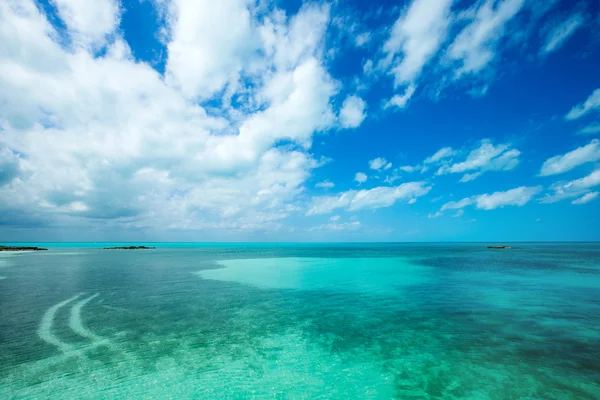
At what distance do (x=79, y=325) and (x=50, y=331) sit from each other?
121 cm

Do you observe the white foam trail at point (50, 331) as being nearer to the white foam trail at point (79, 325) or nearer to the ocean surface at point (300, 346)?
the ocean surface at point (300, 346)

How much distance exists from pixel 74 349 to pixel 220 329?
235 inches

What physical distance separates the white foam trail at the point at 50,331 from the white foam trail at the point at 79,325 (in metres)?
0.85

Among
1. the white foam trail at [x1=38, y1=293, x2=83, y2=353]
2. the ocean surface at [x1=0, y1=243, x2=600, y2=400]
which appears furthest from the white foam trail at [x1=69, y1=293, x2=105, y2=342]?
the white foam trail at [x1=38, y1=293, x2=83, y2=353]

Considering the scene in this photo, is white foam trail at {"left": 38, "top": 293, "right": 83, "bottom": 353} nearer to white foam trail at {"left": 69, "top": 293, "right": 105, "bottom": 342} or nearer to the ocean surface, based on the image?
the ocean surface

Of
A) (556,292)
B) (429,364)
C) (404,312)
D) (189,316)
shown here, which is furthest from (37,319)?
(556,292)

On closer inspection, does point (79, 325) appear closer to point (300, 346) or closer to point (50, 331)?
point (50, 331)

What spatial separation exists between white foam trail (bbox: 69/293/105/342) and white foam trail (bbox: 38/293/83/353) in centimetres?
85

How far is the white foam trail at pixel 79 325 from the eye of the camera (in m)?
12.9

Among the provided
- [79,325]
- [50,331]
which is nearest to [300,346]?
[79,325]

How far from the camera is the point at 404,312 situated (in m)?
17.7

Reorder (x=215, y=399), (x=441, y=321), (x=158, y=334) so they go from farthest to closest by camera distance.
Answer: (x=441, y=321)
(x=158, y=334)
(x=215, y=399)

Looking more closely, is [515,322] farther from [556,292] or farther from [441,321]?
[556,292]

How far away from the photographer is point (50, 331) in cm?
1369
